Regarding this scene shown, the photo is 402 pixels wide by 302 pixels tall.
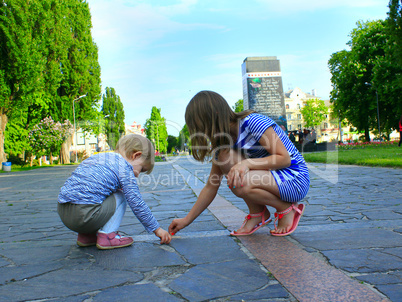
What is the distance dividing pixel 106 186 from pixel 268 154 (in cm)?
122

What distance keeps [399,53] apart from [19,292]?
25014mm

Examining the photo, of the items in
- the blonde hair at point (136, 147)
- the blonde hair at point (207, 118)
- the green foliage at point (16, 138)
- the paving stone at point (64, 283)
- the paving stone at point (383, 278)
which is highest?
the green foliage at point (16, 138)

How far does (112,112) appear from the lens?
3022 inches

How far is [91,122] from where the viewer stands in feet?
140

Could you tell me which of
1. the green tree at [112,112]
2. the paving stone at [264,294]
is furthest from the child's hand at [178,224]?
the green tree at [112,112]

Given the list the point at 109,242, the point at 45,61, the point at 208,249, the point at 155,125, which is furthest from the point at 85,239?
the point at 155,125

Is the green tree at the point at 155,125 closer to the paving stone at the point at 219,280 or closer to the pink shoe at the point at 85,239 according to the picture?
the pink shoe at the point at 85,239

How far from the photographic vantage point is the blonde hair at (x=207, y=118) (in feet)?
8.44

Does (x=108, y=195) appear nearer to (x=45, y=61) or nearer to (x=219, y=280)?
(x=219, y=280)

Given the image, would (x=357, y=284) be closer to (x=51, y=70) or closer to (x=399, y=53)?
(x=399, y=53)

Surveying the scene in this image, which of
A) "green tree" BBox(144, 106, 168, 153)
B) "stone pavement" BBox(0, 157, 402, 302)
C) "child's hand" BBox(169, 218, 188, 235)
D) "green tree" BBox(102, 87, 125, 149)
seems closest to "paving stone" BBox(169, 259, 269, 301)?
"stone pavement" BBox(0, 157, 402, 302)

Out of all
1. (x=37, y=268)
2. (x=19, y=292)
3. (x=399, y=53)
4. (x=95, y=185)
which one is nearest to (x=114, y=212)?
(x=95, y=185)

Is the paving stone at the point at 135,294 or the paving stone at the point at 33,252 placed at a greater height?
the paving stone at the point at 135,294

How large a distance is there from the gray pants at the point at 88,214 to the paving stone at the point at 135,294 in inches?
33.6
